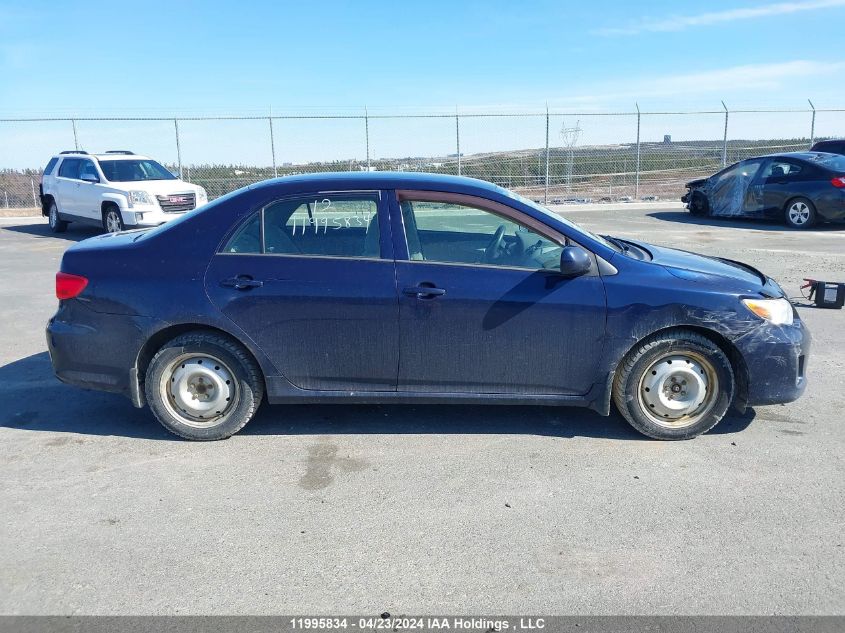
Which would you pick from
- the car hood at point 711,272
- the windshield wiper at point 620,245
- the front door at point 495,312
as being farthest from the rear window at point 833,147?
the front door at point 495,312

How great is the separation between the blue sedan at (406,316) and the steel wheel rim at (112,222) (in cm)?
1013

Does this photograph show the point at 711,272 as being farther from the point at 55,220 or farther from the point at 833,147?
the point at 833,147

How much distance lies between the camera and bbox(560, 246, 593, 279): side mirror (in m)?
4.41

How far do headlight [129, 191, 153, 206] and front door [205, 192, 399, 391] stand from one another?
33.7 ft

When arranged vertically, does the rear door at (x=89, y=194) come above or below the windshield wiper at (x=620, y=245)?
above

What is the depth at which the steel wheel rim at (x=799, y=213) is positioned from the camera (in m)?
15.3

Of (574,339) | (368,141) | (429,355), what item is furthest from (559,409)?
(368,141)

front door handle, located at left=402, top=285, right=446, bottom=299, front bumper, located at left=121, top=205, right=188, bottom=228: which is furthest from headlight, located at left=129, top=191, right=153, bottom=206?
front door handle, located at left=402, top=285, right=446, bottom=299

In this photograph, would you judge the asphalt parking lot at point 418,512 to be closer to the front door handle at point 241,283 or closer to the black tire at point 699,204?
the front door handle at point 241,283

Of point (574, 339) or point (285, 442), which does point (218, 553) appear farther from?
point (574, 339)

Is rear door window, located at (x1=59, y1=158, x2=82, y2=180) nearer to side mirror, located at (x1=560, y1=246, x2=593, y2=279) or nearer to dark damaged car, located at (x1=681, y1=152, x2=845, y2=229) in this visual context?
side mirror, located at (x1=560, y1=246, x2=593, y2=279)

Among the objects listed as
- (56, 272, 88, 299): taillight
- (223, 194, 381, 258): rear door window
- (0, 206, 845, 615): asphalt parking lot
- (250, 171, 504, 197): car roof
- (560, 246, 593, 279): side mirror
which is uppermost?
(250, 171, 504, 197): car roof

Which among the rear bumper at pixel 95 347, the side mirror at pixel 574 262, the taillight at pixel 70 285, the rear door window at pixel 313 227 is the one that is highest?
the rear door window at pixel 313 227

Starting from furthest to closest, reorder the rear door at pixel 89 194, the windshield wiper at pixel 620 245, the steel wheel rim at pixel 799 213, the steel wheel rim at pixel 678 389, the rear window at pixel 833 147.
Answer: the rear window at pixel 833 147 → the steel wheel rim at pixel 799 213 → the rear door at pixel 89 194 → the windshield wiper at pixel 620 245 → the steel wheel rim at pixel 678 389
